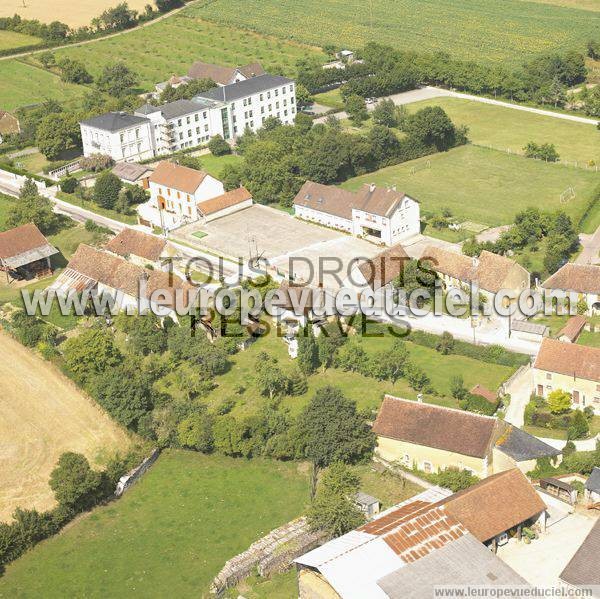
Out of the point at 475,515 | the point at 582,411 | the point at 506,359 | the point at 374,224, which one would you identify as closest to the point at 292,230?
the point at 374,224

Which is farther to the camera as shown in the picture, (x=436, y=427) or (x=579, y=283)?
(x=579, y=283)

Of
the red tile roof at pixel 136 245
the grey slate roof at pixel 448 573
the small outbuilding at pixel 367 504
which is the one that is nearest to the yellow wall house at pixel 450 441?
the small outbuilding at pixel 367 504

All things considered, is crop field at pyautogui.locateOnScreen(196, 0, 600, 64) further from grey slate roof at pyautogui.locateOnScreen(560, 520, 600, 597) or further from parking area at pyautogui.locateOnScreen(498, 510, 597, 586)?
grey slate roof at pyautogui.locateOnScreen(560, 520, 600, 597)

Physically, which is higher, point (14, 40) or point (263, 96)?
point (263, 96)

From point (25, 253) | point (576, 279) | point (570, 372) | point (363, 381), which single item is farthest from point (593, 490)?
point (25, 253)

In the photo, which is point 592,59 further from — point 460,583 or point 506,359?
point 460,583

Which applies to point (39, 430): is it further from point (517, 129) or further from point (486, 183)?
point (517, 129)

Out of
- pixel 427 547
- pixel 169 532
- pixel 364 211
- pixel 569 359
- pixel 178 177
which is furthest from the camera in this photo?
pixel 178 177
